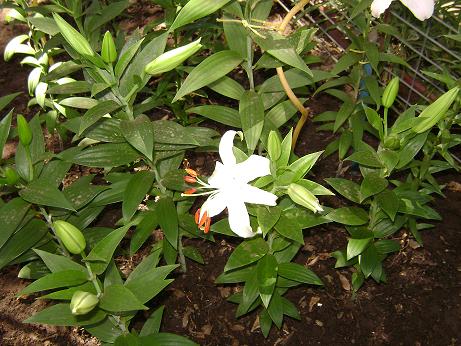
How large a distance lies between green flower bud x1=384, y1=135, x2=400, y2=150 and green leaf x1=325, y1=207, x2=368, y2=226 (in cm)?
23

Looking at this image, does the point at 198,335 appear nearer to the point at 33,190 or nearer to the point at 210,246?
the point at 210,246

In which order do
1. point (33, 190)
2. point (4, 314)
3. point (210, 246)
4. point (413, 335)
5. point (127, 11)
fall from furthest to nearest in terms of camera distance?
point (127, 11) < point (210, 246) < point (4, 314) < point (413, 335) < point (33, 190)

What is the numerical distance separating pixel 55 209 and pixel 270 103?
655 mm

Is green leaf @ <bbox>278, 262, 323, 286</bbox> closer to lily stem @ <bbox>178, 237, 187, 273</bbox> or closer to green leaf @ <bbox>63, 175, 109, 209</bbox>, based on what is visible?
lily stem @ <bbox>178, 237, 187, 273</bbox>

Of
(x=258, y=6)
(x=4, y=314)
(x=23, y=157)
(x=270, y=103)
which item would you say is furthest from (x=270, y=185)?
(x=4, y=314)

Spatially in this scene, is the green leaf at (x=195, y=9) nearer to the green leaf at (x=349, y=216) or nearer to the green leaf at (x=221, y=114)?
the green leaf at (x=221, y=114)

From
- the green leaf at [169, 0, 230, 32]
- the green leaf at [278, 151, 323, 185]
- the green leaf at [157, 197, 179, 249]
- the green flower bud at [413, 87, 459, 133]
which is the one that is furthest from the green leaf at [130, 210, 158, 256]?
the green flower bud at [413, 87, 459, 133]

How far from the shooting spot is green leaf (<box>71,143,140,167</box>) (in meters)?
1.26

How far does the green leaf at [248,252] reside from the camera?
128cm

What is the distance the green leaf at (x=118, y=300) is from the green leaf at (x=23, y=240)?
13.1 inches

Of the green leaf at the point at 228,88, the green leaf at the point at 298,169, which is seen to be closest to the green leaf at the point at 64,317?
the green leaf at the point at 298,169

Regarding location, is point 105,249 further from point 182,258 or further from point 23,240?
point 182,258

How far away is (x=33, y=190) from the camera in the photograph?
1229 mm

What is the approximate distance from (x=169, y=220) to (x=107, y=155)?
0.23 meters
